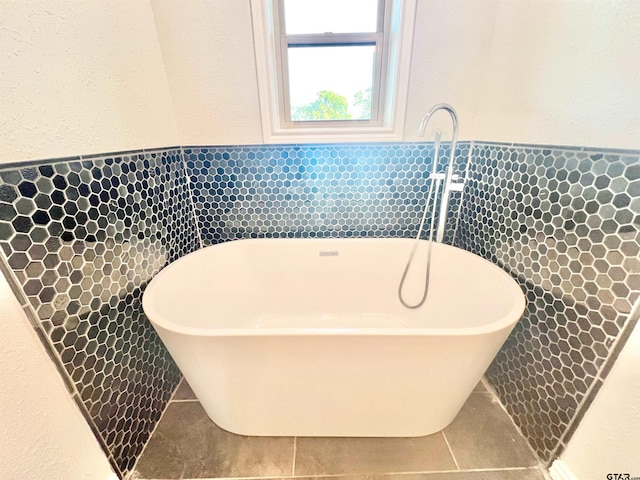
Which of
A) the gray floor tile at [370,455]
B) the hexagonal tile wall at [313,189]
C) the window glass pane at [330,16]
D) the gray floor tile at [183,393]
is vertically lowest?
the gray floor tile at [183,393]

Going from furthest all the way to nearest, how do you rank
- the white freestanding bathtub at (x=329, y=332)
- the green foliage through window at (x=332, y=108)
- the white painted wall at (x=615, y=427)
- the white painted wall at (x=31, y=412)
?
the green foliage through window at (x=332, y=108), the white freestanding bathtub at (x=329, y=332), the white painted wall at (x=615, y=427), the white painted wall at (x=31, y=412)

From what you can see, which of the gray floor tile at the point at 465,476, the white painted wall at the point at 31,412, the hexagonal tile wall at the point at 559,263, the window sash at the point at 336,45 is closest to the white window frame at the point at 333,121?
the window sash at the point at 336,45

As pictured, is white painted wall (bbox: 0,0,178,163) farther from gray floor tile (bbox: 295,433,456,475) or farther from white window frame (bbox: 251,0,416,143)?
gray floor tile (bbox: 295,433,456,475)

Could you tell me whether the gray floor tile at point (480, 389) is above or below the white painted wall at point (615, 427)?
below

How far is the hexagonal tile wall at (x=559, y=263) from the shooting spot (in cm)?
78

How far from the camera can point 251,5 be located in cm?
125

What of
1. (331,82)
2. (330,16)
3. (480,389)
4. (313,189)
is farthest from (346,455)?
(330,16)

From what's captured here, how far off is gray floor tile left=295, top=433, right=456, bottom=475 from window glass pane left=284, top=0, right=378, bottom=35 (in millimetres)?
2058

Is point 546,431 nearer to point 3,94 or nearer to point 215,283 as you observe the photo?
point 215,283

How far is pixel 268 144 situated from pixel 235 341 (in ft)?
3.57

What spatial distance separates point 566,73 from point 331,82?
108 centimetres

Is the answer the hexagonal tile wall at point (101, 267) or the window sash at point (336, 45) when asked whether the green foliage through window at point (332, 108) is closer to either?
the window sash at point (336, 45)

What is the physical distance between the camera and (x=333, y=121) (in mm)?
1594

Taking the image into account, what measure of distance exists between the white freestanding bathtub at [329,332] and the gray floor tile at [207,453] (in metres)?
0.06
